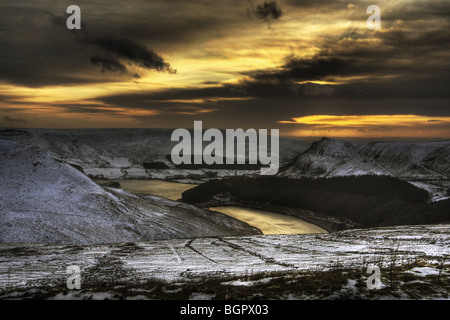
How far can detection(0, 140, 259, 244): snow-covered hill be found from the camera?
64.3 meters

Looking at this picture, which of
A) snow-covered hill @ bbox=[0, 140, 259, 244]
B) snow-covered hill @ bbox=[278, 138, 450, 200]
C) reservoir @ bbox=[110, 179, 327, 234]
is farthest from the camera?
snow-covered hill @ bbox=[278, 138, 450, 200]

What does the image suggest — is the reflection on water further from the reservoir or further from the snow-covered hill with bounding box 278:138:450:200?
the snow-covered hill with bounding box 278:138:450:200

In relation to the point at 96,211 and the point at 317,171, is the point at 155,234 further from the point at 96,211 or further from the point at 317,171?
the point at 317,171

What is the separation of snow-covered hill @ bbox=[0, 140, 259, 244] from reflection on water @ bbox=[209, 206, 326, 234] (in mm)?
11941

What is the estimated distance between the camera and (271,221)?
372 ft

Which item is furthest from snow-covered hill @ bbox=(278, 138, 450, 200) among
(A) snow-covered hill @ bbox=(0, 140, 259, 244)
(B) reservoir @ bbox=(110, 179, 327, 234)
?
(A) snow-covered hill @ bbox=(0, 140, 259, 244)

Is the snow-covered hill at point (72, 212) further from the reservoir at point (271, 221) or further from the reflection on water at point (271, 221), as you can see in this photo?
the reservoir at point (271, 221)

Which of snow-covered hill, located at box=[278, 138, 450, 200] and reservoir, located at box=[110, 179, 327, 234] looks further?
snow-covered hill, located at box=[278, 138, 450, 200]

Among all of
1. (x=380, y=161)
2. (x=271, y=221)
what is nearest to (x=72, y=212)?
(x=271, y=221)

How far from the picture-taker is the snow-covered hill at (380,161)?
117812mm

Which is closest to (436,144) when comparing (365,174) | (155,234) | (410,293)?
(365,174)

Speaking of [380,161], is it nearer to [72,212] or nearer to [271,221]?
[271,221]

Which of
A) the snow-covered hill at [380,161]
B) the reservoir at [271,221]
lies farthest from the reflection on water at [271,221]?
the snow-covered hill at [380,161]
